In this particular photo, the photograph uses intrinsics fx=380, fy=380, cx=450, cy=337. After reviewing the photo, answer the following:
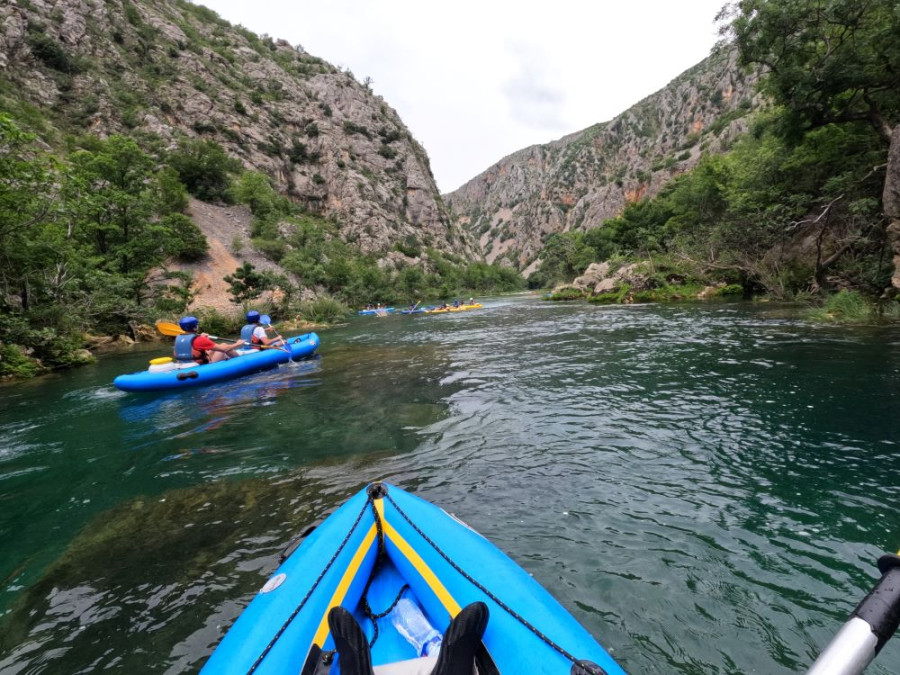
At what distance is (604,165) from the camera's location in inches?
3989

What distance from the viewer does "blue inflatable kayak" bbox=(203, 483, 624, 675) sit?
1510 mm

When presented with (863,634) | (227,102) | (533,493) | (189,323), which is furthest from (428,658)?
(227,102)

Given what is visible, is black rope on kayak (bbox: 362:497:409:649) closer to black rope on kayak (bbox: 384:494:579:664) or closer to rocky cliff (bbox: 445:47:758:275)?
black rope on kayak (bbox: 384:494:579:664)

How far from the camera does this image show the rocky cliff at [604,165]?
6669 cm

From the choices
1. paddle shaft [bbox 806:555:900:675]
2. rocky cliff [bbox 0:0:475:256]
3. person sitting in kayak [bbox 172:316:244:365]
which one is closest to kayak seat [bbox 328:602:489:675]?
paddle shaft [bbox 806:555:900:675]

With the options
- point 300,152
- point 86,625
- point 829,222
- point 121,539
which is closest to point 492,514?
point 86,625

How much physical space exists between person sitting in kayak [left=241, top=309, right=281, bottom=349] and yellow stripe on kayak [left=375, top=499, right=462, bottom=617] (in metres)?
9.00

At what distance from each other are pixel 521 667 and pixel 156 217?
119 ft

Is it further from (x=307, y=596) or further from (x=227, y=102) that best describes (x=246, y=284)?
(x=227, y=102)

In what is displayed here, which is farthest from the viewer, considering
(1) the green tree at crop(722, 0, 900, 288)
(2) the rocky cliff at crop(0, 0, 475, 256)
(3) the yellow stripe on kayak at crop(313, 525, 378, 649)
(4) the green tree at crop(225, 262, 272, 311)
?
(2) the rocky cliff at crop(0, 0, 475, 256)

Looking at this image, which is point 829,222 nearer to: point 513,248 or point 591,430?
point 591,430

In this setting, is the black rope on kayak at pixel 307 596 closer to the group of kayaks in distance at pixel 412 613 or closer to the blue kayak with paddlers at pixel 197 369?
the group of kayaks in distance at pixel 412 613

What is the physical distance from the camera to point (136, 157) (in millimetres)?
20875

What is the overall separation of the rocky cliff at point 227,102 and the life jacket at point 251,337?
3273 centimetres
